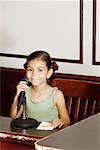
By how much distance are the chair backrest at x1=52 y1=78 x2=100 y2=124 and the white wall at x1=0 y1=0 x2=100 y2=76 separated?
0.24 metres

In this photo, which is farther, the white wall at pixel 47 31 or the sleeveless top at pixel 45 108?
the white wall at pixel 47 31

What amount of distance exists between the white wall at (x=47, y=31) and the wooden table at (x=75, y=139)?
1308 mm

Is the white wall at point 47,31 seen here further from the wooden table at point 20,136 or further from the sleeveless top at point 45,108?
the wooden table at point 20,136

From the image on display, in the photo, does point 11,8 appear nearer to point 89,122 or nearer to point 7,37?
point 7,37

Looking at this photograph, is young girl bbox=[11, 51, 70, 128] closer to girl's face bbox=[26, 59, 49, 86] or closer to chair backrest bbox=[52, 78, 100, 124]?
girl's face bbox=[26, 59, 49, 86]

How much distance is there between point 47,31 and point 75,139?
1602 mm

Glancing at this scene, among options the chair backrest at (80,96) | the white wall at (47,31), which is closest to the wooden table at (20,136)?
the chair backrest at (80,96)

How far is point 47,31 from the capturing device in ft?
7.68

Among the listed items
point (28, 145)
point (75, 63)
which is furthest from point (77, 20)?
point (28, 145)

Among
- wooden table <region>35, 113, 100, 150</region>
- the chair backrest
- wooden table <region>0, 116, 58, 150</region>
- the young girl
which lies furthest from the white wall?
wooden table <region>35, 113, 100, 150</region>

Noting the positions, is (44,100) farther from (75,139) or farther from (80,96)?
(75,139)

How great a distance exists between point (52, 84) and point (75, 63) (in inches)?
12.0

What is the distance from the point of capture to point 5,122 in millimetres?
1536

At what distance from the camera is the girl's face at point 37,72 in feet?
5.64
